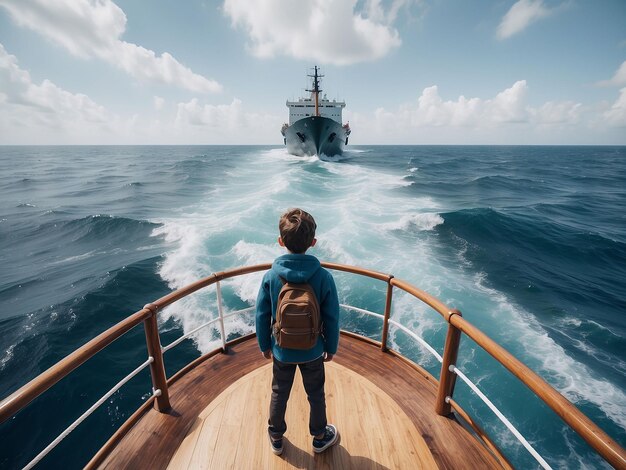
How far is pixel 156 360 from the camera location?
8.33ft

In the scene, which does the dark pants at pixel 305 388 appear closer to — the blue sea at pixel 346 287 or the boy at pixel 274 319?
the boy at pixel 274 319

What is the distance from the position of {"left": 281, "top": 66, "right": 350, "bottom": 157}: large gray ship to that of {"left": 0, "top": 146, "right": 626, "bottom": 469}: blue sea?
19606 millimetres

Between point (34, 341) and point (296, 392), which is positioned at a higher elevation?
point (296, 392)

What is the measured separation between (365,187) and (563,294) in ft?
58.3

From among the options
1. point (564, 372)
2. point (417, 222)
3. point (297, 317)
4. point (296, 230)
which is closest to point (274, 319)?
point (297, 317)

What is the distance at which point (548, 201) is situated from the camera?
25.5 metres

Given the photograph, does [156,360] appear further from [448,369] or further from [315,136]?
[315,136]

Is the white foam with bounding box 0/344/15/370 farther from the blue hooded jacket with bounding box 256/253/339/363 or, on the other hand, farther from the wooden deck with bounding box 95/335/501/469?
the blue hooded jacket with bounding box 256/253/339/363

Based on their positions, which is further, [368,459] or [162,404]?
[162,404]

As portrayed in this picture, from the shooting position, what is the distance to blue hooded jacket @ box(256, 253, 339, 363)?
1.92 metres

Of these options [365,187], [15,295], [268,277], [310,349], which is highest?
[268,277]

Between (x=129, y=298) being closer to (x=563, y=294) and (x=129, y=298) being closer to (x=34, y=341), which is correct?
(x=34, y=341)

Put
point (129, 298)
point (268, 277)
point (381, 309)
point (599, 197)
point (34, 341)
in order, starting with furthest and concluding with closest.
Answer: point (599, 197) < point (129, 298) < point (381, 309) < point (34, 341) < point (268, 277)

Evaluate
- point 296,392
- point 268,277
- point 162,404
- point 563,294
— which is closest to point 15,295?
point 162,404
